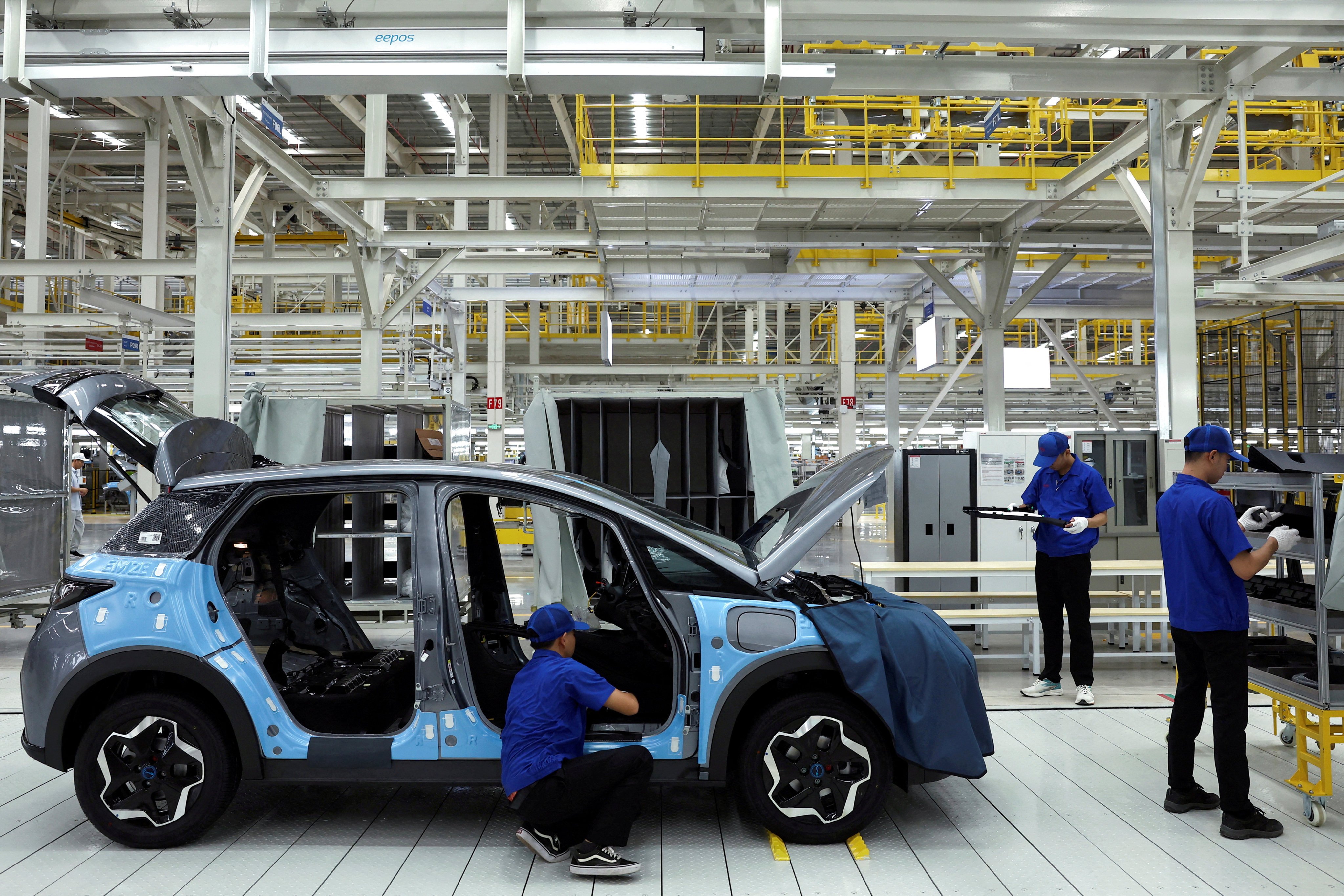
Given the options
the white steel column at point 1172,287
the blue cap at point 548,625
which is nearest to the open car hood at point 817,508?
the blue cap at point 548,625

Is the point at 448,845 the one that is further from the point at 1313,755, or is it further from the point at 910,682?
the point at 1313,755

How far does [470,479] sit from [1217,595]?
10.3ft

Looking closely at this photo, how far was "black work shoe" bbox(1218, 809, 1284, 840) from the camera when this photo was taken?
380 cm

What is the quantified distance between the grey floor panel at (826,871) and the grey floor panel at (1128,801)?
127cm

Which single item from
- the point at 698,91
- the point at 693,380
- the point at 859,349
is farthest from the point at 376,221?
the point at 859,349

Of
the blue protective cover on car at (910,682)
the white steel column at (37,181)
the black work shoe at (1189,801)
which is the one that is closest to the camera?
the blue protective cover on car at (910,682)

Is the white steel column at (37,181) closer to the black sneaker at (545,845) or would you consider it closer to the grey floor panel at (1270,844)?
the black sneaker at (545,845)

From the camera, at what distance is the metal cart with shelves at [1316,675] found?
157 inches

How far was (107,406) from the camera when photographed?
4.39 meters

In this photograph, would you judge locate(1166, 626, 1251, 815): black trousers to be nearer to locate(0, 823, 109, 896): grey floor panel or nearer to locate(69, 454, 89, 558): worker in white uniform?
locate(0, 823, 109, 896): grey floor panel

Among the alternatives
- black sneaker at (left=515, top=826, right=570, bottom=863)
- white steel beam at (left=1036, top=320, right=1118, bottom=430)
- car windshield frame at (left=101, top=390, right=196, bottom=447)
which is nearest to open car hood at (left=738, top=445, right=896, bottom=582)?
black sneaker at (left=515, top=826, right=570, bottom=863)

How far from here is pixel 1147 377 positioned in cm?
2098

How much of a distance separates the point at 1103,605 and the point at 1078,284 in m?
6.18

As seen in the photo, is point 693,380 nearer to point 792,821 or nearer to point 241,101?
point 241,101
